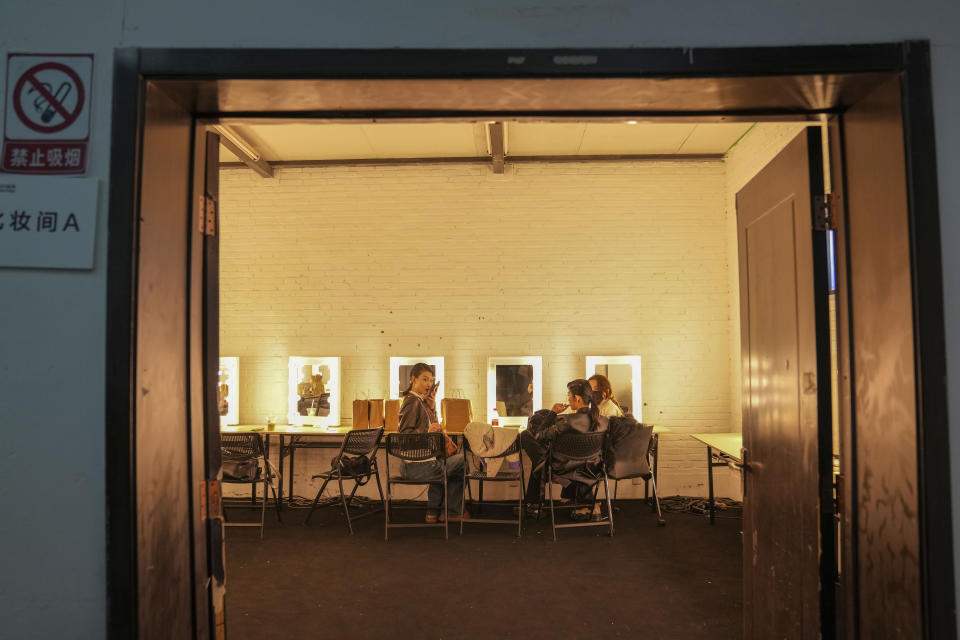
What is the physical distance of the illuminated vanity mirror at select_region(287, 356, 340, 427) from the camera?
6.69 metres

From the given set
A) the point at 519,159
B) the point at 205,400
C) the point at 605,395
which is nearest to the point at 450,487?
the point at 605,395

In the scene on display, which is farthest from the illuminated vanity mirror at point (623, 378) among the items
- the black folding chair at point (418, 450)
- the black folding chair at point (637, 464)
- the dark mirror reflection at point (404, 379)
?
the black folding chair at point (418, 450)

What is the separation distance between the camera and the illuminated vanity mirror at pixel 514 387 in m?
6.66

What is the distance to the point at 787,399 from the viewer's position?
7.39 ft

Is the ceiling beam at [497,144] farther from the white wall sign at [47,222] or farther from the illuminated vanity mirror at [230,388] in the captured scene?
the white wall sign at [47,222]

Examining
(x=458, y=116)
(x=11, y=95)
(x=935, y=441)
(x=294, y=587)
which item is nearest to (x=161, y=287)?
(x=11, y=95)

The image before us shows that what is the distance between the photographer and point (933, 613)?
1544 mm

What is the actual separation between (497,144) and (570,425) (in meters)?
2.80

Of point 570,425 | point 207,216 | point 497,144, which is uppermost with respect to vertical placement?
point 497,144

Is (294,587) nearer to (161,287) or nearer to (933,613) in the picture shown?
(161,287)

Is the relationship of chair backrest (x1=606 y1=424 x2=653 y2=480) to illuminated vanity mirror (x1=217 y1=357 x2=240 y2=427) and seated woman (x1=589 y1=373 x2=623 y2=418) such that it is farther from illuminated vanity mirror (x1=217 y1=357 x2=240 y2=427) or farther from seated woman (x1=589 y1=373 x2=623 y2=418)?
illuminated vanity mirror (x1=217 y1=357 x2=240 y2=427)

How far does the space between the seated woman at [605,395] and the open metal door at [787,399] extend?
3462 mm

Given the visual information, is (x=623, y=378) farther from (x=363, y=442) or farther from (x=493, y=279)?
(x=363, y=442)

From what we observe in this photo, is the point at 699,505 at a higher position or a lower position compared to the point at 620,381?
lower
